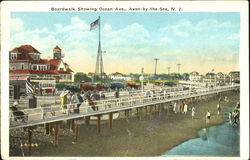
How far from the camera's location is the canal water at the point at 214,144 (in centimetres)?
484

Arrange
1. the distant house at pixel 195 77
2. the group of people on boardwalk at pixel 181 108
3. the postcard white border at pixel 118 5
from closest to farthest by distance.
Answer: the postcard white border at pixel 118 5
the distant house at pixel 195 77
the group of people on boardwalk at pixel 181 108

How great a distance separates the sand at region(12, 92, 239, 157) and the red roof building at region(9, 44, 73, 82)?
3.45 ft

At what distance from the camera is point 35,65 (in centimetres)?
497

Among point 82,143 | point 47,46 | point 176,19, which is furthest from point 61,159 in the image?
point 176,19

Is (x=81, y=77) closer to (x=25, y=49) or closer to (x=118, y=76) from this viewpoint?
(x=118, y=76)

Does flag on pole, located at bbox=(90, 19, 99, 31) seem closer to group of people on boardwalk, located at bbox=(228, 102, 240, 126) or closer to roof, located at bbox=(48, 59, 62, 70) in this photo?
roof, located at bbox=(48, 59, 62, 70)

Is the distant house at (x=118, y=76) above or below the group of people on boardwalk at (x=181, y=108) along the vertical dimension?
above

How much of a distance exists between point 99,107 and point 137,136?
98 cm

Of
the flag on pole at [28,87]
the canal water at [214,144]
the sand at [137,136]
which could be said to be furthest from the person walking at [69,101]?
the canal water at [214,144]

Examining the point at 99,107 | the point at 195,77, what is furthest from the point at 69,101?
the point at 195,77

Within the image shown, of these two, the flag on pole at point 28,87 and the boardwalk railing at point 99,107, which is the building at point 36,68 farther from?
the boardwalk railing at point 99,107

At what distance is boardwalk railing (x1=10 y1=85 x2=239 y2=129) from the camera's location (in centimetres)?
452

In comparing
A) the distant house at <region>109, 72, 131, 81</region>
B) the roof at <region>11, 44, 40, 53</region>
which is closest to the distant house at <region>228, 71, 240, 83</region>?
the distant house at <region>109, 72, 131, 81</region>

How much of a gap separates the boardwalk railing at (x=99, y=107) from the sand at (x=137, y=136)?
27 cm
